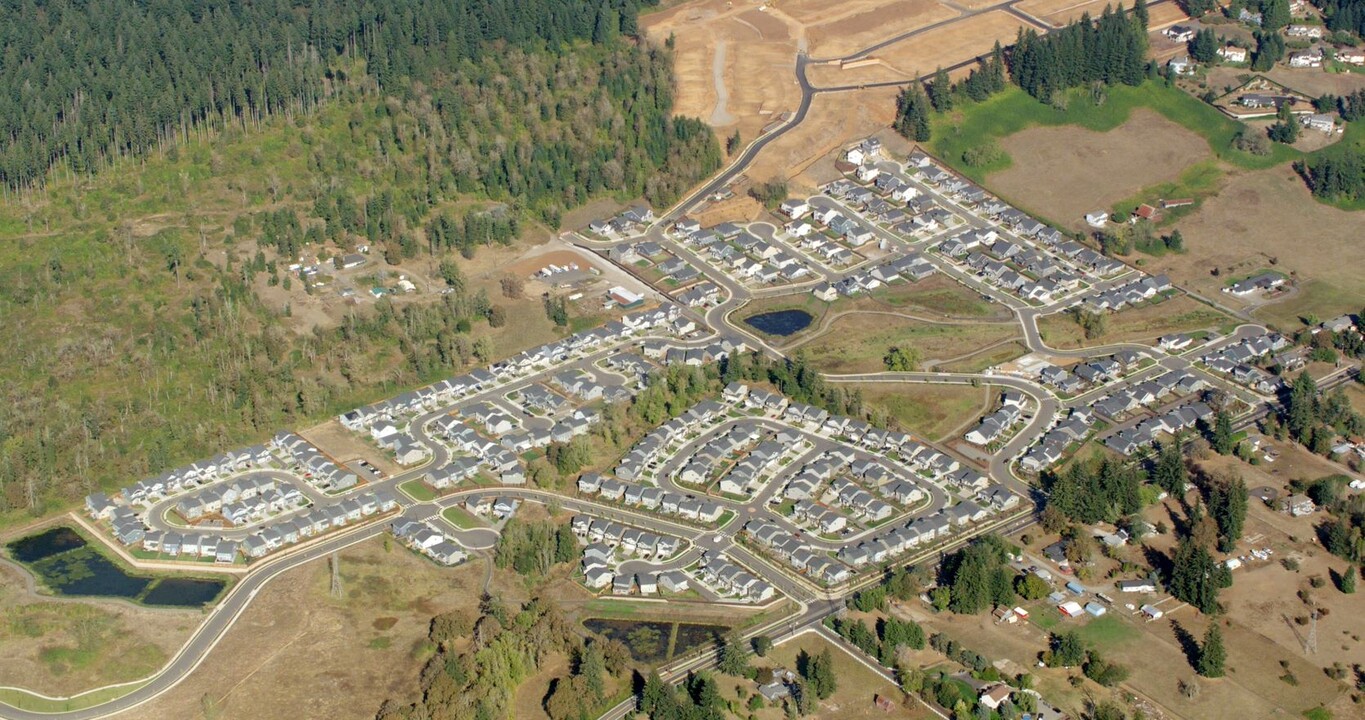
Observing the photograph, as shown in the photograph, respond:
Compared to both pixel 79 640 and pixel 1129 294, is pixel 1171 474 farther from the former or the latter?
pixel 79 640

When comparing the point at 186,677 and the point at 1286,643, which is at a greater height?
the point at 186,677

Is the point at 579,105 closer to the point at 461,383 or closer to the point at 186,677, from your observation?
the point at 461,383

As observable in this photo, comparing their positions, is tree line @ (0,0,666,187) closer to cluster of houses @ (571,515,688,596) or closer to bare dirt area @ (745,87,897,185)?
bare dirt area @ (745,87,897,185)

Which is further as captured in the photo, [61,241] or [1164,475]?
[61,241]

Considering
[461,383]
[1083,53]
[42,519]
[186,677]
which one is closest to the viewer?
[186,677]

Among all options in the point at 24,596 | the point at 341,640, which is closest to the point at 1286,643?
the point at 341,640

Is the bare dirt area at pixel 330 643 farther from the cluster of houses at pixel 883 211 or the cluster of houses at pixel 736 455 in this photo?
the cluster of houses at pixel 883 211

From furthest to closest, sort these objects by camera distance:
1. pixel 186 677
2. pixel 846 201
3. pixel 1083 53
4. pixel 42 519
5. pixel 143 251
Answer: pixel 1083 53 < pixel 846 201 < pixel 143 251 < pixel 42 519 < pixel 186 677

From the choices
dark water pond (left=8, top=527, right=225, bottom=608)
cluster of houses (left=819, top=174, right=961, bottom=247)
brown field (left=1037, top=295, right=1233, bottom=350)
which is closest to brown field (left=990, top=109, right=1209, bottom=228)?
cluster of houses (left=819, top=174, right=961, bottom=247)
